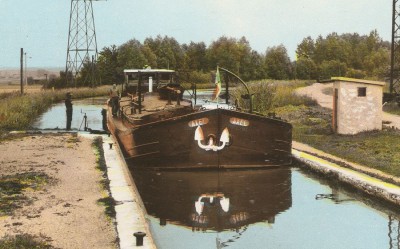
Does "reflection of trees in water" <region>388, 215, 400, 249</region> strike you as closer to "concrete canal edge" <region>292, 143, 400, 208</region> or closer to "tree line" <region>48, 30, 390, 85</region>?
"concrete canal edge" <region>292, 143, 400, 208</region>

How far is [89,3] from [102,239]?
51957 millimetres

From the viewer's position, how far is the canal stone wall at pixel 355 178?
10875mm

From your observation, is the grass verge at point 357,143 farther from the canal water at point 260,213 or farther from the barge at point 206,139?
the barge at point 206,139

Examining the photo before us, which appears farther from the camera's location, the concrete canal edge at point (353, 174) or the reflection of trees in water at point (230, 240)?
the concrete canal edge at point (353, 174)

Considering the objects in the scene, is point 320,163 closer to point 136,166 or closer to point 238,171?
point 238,171

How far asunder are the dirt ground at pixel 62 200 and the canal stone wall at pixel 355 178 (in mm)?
5294

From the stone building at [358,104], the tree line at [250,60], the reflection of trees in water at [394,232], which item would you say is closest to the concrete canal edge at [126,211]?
the reflection of trees in water at [394,232]

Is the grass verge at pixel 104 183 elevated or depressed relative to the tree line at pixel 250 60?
depressed

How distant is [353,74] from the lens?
7475cm

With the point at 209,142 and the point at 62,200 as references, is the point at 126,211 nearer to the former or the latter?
the point at 62,200

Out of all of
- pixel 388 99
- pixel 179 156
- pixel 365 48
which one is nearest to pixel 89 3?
pixel 388 99

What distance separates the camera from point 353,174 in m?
→ 12.8

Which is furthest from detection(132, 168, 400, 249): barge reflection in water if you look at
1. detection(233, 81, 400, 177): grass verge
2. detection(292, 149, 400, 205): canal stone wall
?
detection(233, 81, 400, 177): grass verge

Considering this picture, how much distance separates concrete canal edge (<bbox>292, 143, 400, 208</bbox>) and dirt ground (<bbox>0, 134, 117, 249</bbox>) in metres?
5.30
